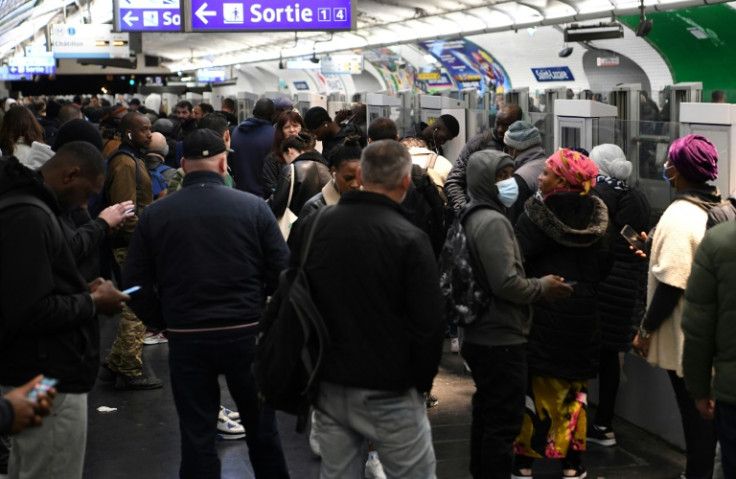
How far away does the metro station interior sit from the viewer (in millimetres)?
6102

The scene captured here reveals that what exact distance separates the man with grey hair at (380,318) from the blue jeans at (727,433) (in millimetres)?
1006

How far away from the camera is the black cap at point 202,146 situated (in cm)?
461

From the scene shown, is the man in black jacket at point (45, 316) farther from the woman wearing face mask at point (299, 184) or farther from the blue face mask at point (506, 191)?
the woman wearing face mask at point (299, 184)

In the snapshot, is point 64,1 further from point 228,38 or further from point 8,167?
point 8,167

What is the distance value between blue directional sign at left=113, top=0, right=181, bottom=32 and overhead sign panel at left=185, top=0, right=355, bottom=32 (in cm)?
41

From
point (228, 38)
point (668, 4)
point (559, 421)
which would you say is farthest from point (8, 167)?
point (228, 38)

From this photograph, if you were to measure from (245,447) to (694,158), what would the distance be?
2.99m

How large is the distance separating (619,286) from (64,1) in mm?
19171

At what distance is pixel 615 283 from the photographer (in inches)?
229

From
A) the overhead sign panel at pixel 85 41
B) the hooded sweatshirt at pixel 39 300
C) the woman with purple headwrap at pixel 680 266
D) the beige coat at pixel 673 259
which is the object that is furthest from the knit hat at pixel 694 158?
the overhead sign panel at pixel 85 41

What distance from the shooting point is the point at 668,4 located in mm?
17469

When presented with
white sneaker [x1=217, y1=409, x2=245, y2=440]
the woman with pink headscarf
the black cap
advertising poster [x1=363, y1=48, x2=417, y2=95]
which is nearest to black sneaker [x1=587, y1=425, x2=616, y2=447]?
the woman with pink headscarf

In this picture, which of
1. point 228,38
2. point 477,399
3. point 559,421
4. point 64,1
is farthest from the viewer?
point 228,38

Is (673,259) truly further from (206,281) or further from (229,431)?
(229,431)
